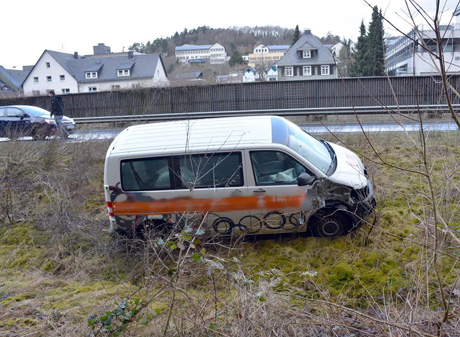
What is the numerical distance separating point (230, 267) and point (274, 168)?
1707 millimetres

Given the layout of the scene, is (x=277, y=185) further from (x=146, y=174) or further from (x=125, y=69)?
(x=125, y=69)

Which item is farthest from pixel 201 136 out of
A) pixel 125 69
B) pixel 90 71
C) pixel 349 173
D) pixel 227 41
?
pixel 227 41

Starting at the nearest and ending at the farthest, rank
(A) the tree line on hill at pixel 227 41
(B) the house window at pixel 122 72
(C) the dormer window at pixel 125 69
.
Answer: (A) the tree line on hill at pixel 227 41, (C) the dormer window at pixel 125 69, (B) the house window at pixel 122 72

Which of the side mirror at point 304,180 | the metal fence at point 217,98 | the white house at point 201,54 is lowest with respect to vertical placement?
the side mirror at point 304,180

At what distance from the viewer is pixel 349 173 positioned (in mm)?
6926

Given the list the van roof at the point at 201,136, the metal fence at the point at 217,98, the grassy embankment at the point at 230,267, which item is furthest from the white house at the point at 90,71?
the van roof at the point at 201,136

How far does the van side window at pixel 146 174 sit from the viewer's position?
6.82m

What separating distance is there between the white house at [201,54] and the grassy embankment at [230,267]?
52.7m

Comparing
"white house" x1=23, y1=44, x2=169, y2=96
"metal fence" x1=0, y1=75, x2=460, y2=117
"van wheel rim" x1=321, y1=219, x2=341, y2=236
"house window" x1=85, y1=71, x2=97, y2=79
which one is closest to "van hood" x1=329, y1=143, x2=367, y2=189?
"van wheel rim" x1=321, y1=219, x2=341, y2=236

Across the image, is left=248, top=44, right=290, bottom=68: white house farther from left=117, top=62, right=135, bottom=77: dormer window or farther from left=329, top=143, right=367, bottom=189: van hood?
left=329, top=143, right=367, bottom=189: van hood

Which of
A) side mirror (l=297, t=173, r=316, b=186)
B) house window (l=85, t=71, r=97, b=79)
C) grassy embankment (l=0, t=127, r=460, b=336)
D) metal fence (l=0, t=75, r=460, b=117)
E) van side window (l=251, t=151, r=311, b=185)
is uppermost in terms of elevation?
house window (l=85, t=71, r=97, b=79)

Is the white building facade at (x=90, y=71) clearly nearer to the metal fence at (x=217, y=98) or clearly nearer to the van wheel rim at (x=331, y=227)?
the metal fence at (x=217, y=98)

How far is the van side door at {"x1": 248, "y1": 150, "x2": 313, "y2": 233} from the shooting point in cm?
667

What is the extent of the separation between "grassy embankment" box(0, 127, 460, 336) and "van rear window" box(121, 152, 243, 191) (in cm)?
96
